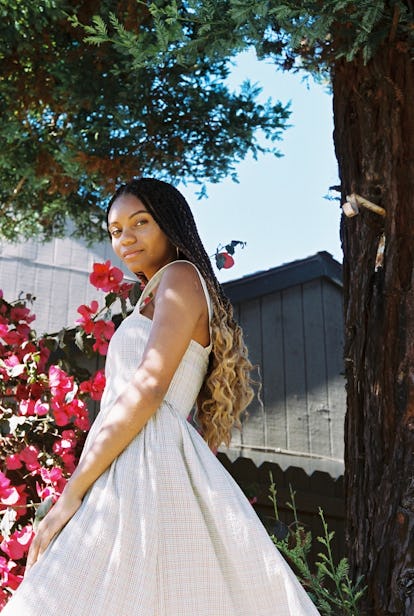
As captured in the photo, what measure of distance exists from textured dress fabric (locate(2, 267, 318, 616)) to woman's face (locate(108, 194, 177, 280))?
490 millimetres

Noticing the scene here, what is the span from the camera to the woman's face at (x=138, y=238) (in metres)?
2.06

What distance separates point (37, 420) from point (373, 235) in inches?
56.1

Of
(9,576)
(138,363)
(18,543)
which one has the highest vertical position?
(138,363)

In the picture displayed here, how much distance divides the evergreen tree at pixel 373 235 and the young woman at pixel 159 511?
662mm

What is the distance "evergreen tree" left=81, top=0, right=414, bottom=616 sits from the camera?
230cm

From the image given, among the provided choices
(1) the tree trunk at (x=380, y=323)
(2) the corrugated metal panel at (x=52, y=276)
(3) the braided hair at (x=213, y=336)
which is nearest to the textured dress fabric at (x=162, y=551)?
(3) the braided hair at (x=213, y=336)

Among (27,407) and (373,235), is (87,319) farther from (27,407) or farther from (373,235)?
(373,235)

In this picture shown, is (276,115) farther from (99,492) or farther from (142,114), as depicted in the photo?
(99,492)

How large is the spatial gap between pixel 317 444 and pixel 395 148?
15.3ft

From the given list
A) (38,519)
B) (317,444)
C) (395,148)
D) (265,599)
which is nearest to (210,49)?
(395,148)

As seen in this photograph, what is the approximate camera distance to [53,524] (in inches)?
64.2

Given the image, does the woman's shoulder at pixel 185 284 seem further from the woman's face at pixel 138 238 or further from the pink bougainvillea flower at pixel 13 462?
the pink bougainvillea flower at pixel 13 462

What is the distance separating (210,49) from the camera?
2.69 m

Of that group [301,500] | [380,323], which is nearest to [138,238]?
[380,323]
